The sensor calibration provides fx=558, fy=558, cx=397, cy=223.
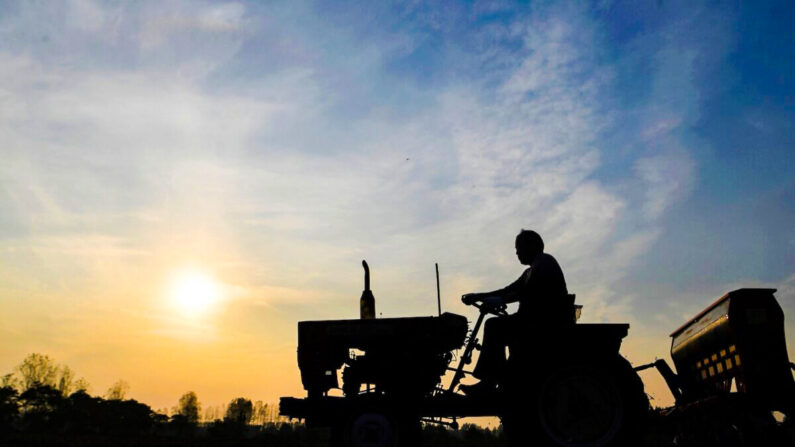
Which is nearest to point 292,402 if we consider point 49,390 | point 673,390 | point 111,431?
point 673,390

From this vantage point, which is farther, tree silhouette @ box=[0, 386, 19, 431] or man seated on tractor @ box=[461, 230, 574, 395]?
tree silhouette @ box=[0, 386, 19, 431]

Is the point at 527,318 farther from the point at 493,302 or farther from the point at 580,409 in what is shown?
the point at 580,409

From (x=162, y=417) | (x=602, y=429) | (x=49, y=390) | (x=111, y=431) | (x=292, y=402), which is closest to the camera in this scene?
(x=602, y=429)

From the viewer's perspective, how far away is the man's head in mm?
5988

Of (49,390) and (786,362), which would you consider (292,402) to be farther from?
(49,390)

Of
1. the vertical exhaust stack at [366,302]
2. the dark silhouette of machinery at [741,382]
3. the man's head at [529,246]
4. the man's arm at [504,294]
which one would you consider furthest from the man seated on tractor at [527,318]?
the vertical exhaust stack at [366,302]

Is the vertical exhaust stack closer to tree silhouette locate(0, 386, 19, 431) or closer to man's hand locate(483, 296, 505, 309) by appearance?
man's hand locate(483, 296, 505, 309)

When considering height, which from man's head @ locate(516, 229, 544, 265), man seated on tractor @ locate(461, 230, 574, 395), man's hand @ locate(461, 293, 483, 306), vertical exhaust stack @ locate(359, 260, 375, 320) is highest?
man's head @ locate(516, 229, 544, 265)

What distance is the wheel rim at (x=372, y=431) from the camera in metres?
5.26

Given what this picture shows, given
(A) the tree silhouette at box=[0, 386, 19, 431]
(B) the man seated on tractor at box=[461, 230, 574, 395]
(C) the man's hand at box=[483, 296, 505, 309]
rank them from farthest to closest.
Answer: (A) the tree silhouette at box=[0, 386, 19, 431], (C) the man's hand at box=[483, 296, 505, 309], (B) the man seated on tractor at box=[461, 230, 574, 395]

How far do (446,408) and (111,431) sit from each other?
33.2m

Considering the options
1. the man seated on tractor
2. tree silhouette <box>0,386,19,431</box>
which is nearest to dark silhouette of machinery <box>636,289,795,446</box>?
the man seated on tractor

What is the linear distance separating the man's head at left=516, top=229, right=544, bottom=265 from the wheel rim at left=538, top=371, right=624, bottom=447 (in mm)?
1430

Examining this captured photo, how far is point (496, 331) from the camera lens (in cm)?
529
